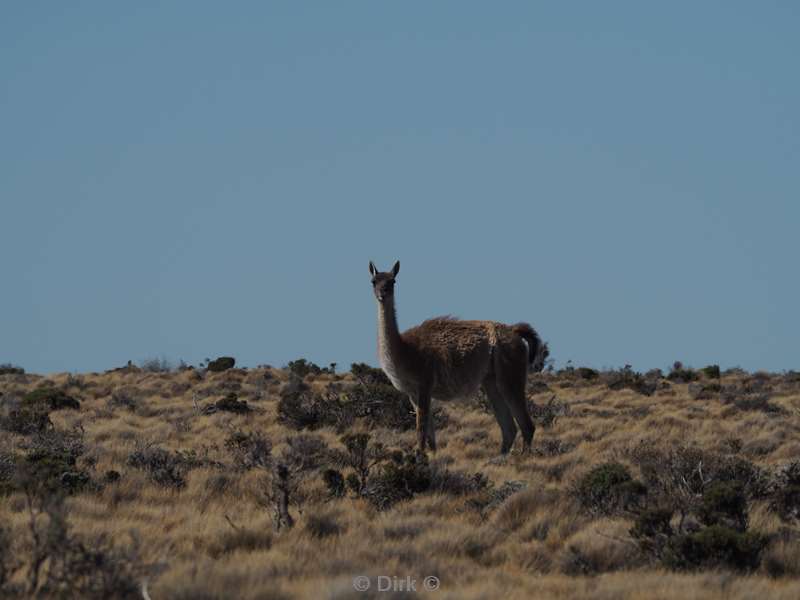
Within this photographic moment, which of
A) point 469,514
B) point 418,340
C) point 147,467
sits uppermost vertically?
point 418,340

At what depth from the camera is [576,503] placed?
33.1 feet

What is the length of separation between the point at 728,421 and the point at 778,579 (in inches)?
472

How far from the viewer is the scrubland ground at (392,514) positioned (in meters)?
6.97

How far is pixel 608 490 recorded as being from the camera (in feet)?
33.2

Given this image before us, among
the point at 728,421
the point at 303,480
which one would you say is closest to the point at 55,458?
the point at 303,480

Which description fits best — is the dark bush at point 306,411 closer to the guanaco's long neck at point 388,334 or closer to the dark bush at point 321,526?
the guanaco's long neck at point 388,334

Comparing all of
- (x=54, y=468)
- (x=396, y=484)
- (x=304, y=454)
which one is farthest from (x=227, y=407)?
(x=396, y=484)

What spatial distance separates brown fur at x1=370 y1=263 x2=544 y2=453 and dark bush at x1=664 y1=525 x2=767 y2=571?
18.8 ft

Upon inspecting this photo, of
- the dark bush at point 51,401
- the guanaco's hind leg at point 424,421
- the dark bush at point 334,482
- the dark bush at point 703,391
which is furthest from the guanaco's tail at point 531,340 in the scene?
the dark bush at point 703,391

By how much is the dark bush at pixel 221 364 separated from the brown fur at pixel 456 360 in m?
20.3

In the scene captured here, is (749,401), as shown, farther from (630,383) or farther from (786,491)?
(786,491)

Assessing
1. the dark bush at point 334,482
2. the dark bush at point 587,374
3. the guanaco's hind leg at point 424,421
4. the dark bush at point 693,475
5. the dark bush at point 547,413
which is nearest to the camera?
the dark bush at point 693,475

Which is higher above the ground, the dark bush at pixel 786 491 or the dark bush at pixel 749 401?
the dark bush at pixel 749 401

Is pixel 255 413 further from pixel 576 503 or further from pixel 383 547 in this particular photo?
pixel 383 547
